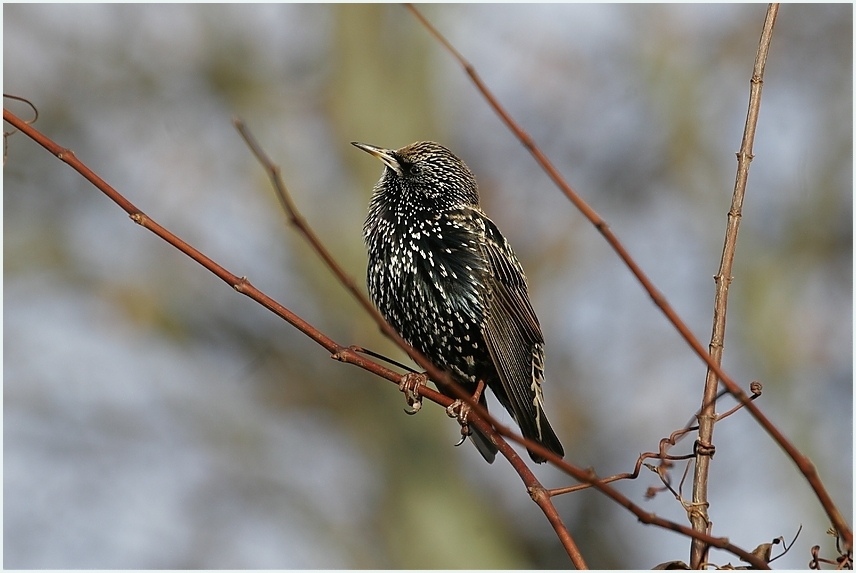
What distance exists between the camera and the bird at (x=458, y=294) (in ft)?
14.3

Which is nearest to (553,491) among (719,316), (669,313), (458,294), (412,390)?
(719,316)

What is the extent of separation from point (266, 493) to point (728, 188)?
615cm

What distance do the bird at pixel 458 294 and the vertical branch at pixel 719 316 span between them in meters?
1.73

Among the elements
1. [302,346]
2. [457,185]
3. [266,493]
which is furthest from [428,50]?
[457,185]

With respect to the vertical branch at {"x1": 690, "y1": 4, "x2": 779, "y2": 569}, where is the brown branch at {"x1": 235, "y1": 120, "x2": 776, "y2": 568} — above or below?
below

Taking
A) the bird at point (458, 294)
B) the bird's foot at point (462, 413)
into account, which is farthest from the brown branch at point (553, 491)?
the bird at point (458, 294)

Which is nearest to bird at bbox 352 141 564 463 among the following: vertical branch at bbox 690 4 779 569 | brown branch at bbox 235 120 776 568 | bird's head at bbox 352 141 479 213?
bird's head at bbox 352 141 479 213

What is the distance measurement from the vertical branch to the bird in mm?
1734

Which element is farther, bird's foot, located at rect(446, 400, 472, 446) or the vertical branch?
bird's foot, located at rect(446, 400, 472, 446)

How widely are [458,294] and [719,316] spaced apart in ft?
6.37

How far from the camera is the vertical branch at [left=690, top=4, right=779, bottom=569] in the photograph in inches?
94.1

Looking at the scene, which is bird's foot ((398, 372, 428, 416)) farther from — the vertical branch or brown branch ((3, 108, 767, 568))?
the vertical branch

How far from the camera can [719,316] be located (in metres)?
2.52

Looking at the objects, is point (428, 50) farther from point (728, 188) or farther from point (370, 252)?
point (370, 252)
